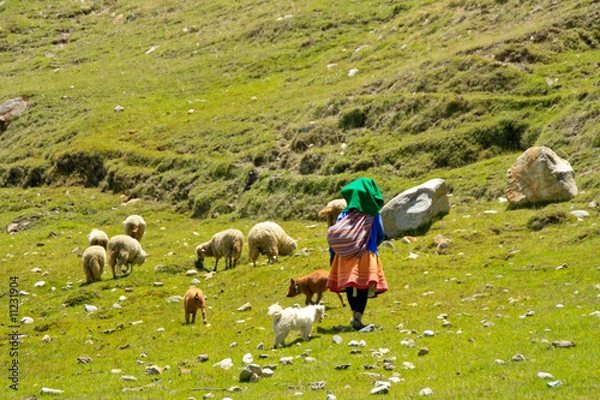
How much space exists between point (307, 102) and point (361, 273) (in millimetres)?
32547

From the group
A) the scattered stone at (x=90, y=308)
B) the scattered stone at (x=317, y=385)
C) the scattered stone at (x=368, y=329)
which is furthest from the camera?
the scattered stone at (x=90, y=308)

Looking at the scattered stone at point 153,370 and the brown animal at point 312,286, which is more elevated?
the scattered stone at point 153,370

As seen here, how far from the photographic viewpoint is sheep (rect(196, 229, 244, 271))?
2844 centimetres

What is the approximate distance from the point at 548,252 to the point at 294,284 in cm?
719

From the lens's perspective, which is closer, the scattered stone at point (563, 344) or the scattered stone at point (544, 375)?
the scattered stone at point (544, 375)

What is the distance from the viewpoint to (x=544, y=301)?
16562 mm

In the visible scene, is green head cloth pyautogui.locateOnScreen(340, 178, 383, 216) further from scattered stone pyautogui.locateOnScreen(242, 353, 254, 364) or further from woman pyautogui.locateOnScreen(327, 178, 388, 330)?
scattered stone pyautogui.locateOnScreen(242, 353, 254, 364)

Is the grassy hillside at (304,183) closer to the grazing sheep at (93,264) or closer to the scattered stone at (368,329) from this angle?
the scattered stone at (368,329)

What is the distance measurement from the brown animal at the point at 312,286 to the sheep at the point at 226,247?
29.6 ft

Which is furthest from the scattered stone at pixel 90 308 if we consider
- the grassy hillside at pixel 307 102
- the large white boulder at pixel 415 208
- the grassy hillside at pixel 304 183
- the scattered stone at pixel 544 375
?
the scattered stone at pixel 544 375

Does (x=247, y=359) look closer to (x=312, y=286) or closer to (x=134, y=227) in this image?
(x=312, y=286)

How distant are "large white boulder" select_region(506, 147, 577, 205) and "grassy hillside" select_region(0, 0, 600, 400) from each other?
73 centimetres

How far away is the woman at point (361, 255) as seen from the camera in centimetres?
1611

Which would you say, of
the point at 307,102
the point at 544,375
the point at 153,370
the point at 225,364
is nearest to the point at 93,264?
the point at 153,370
